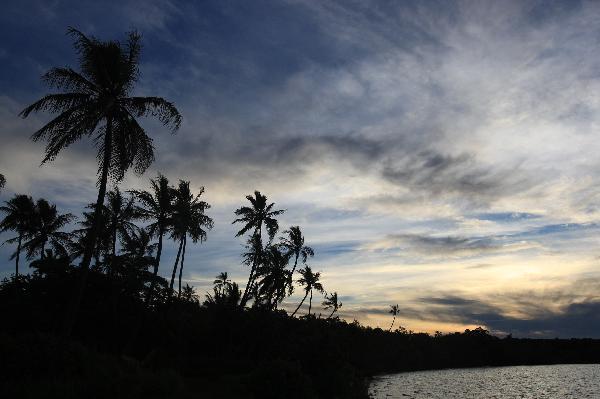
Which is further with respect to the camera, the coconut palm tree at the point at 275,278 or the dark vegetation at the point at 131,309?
the coconut palm tree at the point at 275,278

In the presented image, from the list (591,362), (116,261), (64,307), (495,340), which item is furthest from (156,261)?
(591,362)

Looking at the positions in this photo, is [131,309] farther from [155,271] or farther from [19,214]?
[19,214]

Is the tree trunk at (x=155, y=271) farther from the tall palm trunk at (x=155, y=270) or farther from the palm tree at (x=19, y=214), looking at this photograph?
the palm tree at (x=19, y=214)

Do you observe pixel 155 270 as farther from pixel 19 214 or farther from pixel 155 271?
pixel 19 214

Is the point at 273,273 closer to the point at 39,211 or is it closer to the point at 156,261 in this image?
the point at 156,261

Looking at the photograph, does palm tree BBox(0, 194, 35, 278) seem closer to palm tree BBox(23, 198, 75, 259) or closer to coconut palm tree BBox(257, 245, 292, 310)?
palm tree BBox(23, 198, 75, 259)

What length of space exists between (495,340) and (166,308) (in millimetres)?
117907

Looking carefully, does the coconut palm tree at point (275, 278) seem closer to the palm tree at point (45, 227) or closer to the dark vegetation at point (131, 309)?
the dark vegetation at point (131, 309)

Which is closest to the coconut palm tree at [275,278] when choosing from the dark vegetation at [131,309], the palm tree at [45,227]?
the dark vegetation at [131,309]

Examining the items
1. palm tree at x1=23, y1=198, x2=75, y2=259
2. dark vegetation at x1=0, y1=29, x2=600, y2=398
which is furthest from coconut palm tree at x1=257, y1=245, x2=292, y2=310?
palm tree at x1=23, y1=198, x2=75, y2=259

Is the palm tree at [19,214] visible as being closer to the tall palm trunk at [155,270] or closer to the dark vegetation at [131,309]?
the dark vegetation at [131,309]

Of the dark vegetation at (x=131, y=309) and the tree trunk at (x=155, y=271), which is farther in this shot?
the tree trunk at (x=155, y=271)

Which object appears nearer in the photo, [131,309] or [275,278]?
[131,309]

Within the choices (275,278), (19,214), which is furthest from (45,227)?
(275,278)
